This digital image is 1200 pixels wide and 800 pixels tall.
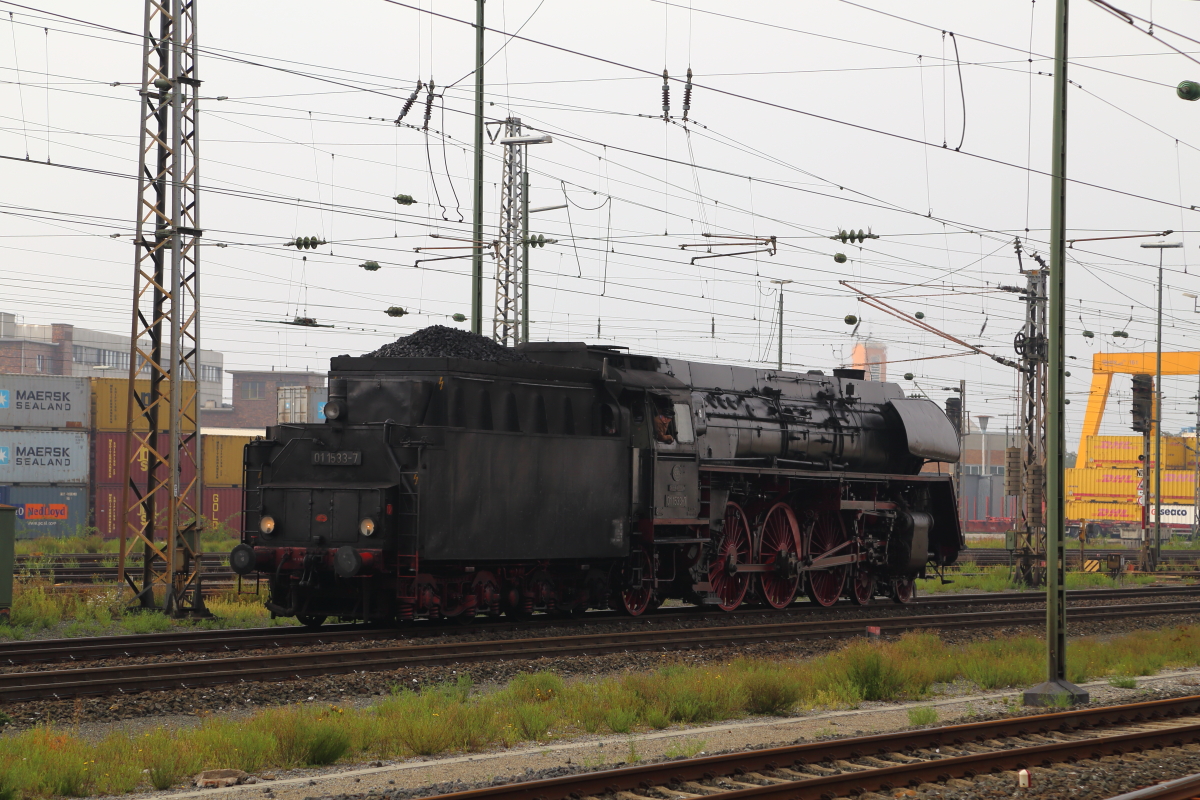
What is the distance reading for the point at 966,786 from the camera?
28.4ft

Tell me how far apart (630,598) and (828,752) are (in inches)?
387

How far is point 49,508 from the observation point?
42.1 meters

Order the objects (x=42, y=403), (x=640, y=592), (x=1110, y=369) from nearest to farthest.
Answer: (x=640, y=592)
(x=42, y=403)
(x=1110, y=369)

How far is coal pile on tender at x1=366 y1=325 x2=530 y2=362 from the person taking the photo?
53.2 ft

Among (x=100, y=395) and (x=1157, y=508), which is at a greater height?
(x=100, y=395)

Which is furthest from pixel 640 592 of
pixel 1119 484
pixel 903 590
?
pixel 1119 484

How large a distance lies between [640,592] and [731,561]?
1810 mm

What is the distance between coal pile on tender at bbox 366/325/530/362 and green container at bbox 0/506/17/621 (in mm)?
6157

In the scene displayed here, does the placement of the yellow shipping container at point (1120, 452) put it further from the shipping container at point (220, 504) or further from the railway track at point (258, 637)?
the railway track at point (258, 637)

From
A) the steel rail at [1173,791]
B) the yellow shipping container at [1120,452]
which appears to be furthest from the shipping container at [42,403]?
the yellow shipping container at [1120,452]

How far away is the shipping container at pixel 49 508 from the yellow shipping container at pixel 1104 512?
169 ft

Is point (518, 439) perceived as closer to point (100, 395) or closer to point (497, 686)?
point (497, 686)

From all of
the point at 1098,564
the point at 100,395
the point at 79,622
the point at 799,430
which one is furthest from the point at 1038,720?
the point at 100,395

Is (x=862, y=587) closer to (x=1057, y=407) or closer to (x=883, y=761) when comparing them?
(x=1057, y=407)
